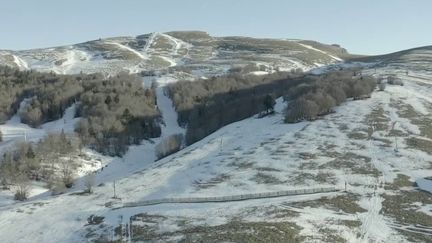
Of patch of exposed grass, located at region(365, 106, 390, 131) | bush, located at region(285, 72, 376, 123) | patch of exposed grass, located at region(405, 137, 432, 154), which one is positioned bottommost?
patch of exposed grass, located at region(405, 137, 432, 154)

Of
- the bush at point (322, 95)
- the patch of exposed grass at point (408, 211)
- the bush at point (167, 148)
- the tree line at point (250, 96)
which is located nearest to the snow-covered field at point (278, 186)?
the patch of exposed grass at point (408, 211)

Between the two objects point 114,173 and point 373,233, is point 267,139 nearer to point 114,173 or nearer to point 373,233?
point 114,173

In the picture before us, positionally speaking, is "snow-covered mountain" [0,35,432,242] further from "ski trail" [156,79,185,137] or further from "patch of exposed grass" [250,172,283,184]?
"ski trail" [156,79,185,137]

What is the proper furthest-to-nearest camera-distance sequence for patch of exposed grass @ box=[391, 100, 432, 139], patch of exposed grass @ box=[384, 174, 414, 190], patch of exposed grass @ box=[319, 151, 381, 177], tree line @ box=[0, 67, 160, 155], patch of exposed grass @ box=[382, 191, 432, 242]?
tree line @ box=[0, 67, 160, 155] → patch of exposed grass @ box=[391, 100, 432, 139] → patch of exposed grass @ box=[319, 151, 381, 177] → patch of exposed grass @ box=[384, 174, 414, 190] → patch of exposed grass @ box=[382, 191, 432, 242]

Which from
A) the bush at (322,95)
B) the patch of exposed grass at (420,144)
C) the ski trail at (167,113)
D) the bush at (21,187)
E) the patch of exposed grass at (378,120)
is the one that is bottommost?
the bush at (21,187)

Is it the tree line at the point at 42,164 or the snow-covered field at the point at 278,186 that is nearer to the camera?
the snow-covered field at the point at 278,186

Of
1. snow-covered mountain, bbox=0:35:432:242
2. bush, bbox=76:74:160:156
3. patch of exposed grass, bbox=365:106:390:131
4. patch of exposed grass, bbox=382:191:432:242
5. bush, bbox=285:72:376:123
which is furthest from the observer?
bush, bbox=76:74:160:156

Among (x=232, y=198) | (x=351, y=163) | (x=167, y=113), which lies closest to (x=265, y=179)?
(x=232, y=198)

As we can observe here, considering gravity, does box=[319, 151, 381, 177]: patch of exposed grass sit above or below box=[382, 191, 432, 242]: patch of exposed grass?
above

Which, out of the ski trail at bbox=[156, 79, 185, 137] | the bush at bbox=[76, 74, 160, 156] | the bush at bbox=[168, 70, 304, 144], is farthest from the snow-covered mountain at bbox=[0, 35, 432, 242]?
the ski trail at bbox=[156, 79, 185, 137]

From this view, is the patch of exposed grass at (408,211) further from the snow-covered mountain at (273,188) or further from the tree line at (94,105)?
the tree line at (94,105)
